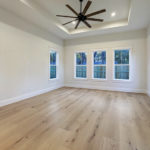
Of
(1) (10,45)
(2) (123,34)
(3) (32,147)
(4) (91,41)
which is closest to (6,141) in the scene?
(3) (32,147)

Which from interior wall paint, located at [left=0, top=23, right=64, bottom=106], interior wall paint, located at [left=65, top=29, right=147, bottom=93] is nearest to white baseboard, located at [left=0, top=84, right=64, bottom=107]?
interior wall paint, located at [left=0, top=23, right=64, bottom=106]

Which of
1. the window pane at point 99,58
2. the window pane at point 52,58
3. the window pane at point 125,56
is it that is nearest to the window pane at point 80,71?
the window pane at point 99,58

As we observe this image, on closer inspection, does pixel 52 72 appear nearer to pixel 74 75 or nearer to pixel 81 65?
pixel 74 75

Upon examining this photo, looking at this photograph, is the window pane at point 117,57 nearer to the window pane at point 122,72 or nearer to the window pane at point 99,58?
the window pane at point 122,72

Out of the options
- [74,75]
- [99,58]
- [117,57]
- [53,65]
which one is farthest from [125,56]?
[53,65]

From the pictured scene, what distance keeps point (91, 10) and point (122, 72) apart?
128 inches

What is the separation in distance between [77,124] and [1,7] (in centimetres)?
392

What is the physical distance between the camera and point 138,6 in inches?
111

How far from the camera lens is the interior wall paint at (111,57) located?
4.48m

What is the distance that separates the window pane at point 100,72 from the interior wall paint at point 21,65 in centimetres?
264

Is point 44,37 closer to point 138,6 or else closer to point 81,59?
point 81,59

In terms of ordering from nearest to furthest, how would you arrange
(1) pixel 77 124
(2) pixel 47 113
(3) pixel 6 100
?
(1) pixel 77 124, (2) pixel 47 113, (3) pixel 6 100

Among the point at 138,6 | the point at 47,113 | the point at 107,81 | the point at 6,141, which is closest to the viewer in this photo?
the point at 6,141

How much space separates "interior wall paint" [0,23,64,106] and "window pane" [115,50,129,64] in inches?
139
